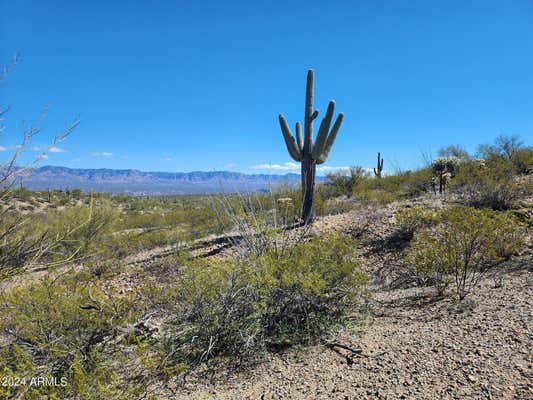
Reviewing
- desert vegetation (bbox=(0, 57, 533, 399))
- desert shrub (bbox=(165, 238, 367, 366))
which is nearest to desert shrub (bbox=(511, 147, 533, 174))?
desert vegetation (bbox=(0, 57, 533, 399))

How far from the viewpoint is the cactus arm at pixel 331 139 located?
10.2m

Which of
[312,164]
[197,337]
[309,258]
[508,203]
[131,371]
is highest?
[312,164]

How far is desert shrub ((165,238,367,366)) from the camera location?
3459 mm

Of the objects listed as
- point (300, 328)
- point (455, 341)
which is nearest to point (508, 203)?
point (455, 341)

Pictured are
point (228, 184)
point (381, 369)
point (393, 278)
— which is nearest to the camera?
point (381, 369)

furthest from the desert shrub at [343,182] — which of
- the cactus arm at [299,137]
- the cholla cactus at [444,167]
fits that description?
the cactus arm at [299,137]

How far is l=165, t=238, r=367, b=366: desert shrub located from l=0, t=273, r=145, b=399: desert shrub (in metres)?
0.68

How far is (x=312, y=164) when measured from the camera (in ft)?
34.0

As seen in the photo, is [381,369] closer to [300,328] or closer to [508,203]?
[300,328]

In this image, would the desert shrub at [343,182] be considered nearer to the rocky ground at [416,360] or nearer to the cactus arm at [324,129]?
the cactus arm at [324,129]

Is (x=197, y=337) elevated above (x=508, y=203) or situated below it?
below

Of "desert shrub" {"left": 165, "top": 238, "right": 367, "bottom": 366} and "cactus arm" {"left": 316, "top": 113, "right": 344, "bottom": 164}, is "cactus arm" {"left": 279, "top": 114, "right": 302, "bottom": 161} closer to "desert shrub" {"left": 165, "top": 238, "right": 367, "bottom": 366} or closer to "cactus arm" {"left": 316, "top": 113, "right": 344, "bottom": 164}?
"cactus arm" {"left": 316, "top": 113, "right": 344, "bottom": 164}

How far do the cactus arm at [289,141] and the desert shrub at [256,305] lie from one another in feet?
22.6

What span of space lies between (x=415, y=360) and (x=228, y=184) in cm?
485
